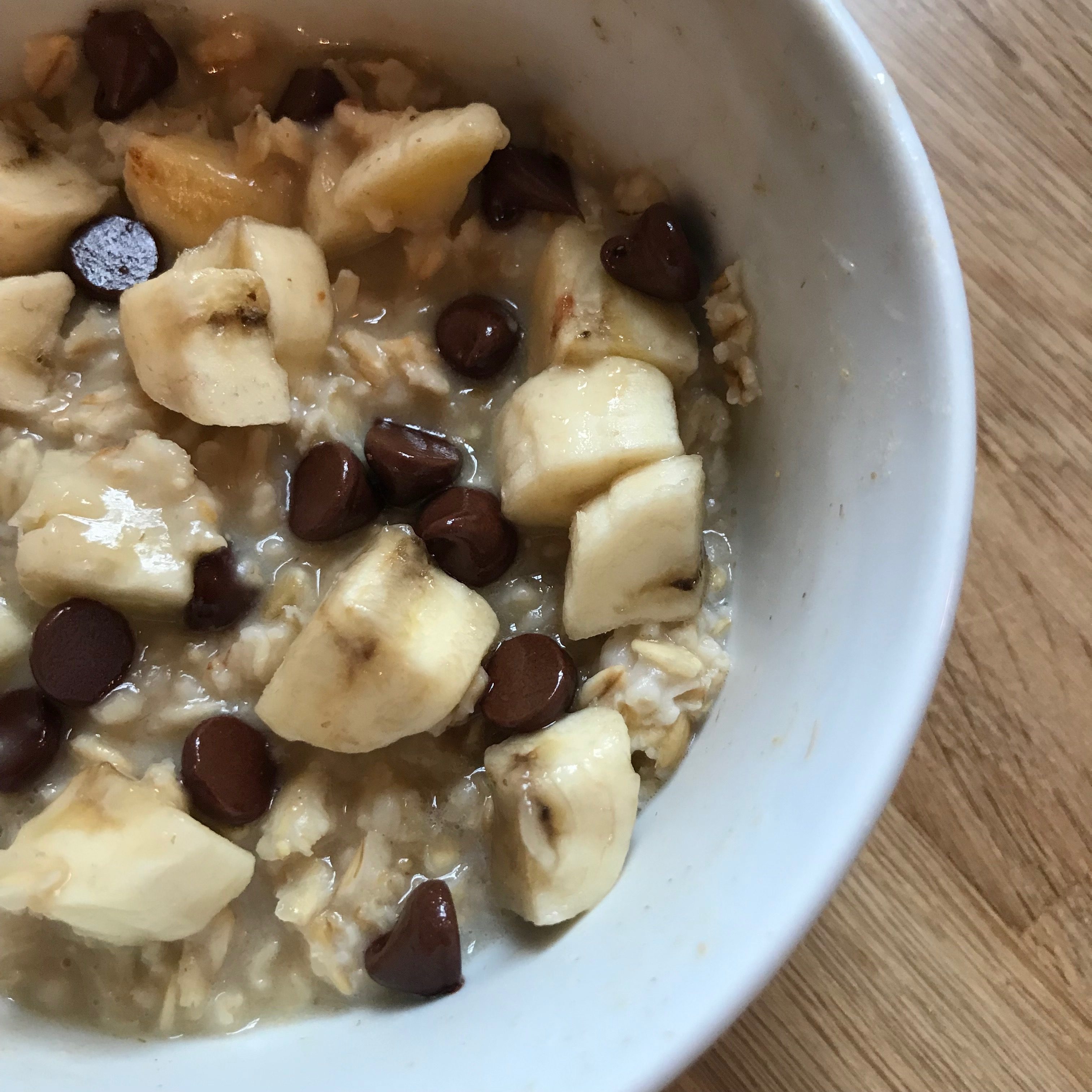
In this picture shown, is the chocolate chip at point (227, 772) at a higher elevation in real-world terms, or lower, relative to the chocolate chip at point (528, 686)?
lower

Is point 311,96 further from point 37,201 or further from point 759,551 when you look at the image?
point 759,551

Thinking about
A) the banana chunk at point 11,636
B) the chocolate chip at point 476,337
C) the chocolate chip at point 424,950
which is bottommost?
the banana chunk at point 11,636

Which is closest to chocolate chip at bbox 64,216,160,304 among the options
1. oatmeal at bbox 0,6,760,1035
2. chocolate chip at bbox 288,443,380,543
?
oatmeal at bbox 0,6,760,1035

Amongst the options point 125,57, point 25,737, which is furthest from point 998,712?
point 125,57

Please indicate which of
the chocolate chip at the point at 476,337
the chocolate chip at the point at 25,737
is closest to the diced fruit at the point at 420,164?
the chocolate chip at the point at 476,337

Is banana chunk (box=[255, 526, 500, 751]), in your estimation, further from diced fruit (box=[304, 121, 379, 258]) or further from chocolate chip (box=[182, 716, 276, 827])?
diced fruit (box=[304, 121, 379, 258])

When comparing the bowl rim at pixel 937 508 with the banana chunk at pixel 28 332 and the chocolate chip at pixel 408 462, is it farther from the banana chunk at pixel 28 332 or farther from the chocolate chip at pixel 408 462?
the banana chunk at pixel 28 332

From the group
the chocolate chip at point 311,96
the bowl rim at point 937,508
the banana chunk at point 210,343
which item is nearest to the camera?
the bowl rim at point 937,508
